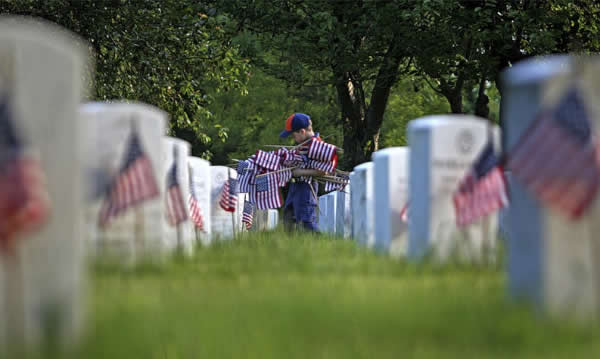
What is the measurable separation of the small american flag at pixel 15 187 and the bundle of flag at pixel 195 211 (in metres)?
5.44

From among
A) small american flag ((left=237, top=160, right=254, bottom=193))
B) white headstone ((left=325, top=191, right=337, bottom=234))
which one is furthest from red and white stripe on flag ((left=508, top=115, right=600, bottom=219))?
white headstone ((left=325, top=191, right=337, bottom=234))

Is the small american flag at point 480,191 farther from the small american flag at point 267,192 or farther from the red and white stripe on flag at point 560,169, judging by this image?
the small american flag at point 267,192

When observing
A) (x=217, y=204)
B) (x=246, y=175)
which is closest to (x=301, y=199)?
(x=246, y=175)

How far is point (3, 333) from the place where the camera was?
10.2 ft

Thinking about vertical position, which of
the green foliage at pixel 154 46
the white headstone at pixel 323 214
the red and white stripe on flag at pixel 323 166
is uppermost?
the green foliage at pixel 154 46

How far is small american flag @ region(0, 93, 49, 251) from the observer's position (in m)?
3.26

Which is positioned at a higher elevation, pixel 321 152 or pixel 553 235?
pixel 321 152

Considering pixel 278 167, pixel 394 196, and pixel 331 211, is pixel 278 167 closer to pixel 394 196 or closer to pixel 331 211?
pixel 331 211

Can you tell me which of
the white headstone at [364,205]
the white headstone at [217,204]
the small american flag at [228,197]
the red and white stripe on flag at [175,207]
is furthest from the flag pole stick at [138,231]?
the small american flag at [228,197]

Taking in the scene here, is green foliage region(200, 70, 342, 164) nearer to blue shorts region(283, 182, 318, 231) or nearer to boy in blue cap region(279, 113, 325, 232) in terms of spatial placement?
boy in blue cap region(279, 113, 325, 232)

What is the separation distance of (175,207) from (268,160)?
7115mm

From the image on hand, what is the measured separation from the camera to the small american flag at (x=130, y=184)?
5102mm

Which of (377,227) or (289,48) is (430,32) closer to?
(289,48)

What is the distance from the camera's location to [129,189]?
16.9 ft
